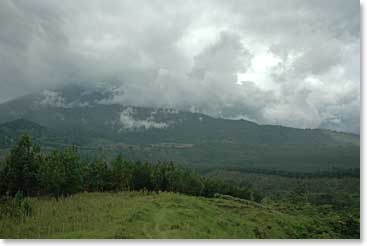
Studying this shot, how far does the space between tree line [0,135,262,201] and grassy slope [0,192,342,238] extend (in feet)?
8.63

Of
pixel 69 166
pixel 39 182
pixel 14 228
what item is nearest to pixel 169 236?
pixel 14 228

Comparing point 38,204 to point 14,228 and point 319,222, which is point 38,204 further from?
point 319,222

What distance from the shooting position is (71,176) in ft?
39.8

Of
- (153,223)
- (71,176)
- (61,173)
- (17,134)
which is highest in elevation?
(17,134)

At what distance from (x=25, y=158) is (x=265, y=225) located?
373 inches

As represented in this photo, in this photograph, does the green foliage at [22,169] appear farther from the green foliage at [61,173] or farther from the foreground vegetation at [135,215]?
the green foliage at [61,173]

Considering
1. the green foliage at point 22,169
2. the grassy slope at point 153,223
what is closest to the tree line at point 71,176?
the green foliage at point 22,169

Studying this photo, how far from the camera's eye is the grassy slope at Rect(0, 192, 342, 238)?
673 cm

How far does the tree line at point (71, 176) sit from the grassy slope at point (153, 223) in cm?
263

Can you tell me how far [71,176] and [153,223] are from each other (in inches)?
242

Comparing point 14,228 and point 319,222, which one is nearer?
point 14,228

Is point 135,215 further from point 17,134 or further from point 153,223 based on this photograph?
point 17,134

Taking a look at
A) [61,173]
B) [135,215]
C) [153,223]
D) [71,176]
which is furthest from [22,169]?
[153,223]

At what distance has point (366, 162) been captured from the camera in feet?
24.2
